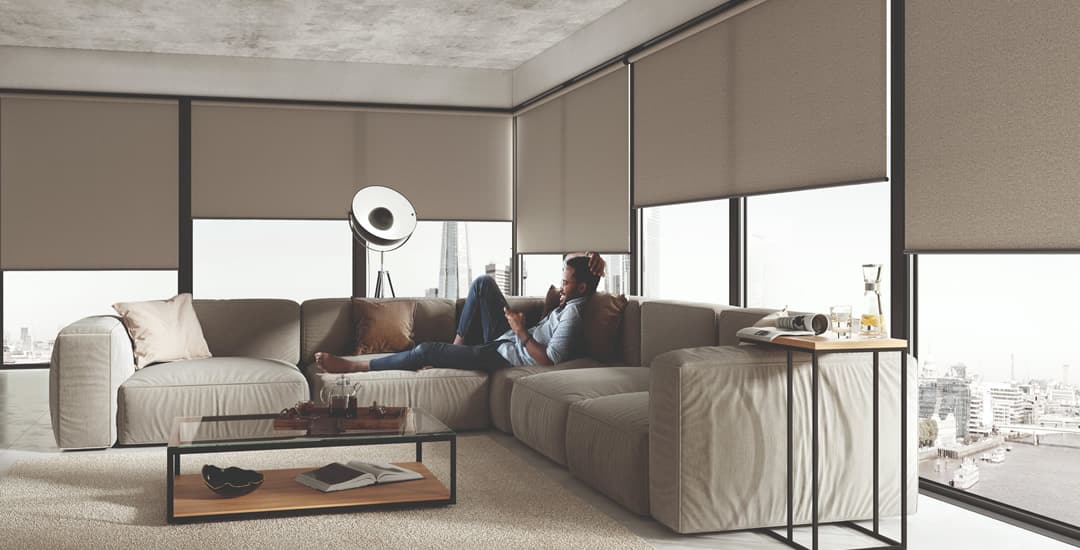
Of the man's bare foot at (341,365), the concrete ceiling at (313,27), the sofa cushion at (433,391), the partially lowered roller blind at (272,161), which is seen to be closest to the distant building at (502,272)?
the partially lowered roller blind at (272,161)

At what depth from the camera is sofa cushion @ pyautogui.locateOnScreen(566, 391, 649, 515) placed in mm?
3520

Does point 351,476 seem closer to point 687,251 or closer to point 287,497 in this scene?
point 287,497

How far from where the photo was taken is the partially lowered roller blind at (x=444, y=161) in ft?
26.6

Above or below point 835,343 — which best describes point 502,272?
above

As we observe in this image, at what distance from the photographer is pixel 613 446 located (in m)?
→ 3.69

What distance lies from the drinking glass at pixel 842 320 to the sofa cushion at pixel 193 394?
117 inches

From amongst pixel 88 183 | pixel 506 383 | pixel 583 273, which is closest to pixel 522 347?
pixel 506 383

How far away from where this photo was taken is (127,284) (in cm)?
788

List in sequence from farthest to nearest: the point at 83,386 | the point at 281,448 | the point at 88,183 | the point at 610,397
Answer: the point at 88,183
the point at 83,386
the point at 610,397
the point at 281,448

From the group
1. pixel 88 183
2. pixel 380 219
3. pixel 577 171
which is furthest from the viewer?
pixel 88 183

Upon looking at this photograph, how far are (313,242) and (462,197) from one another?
136cm

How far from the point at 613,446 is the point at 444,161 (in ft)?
16.4

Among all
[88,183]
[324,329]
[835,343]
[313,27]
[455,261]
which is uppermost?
[313,27]

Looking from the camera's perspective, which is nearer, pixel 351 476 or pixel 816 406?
pixel 816 406
